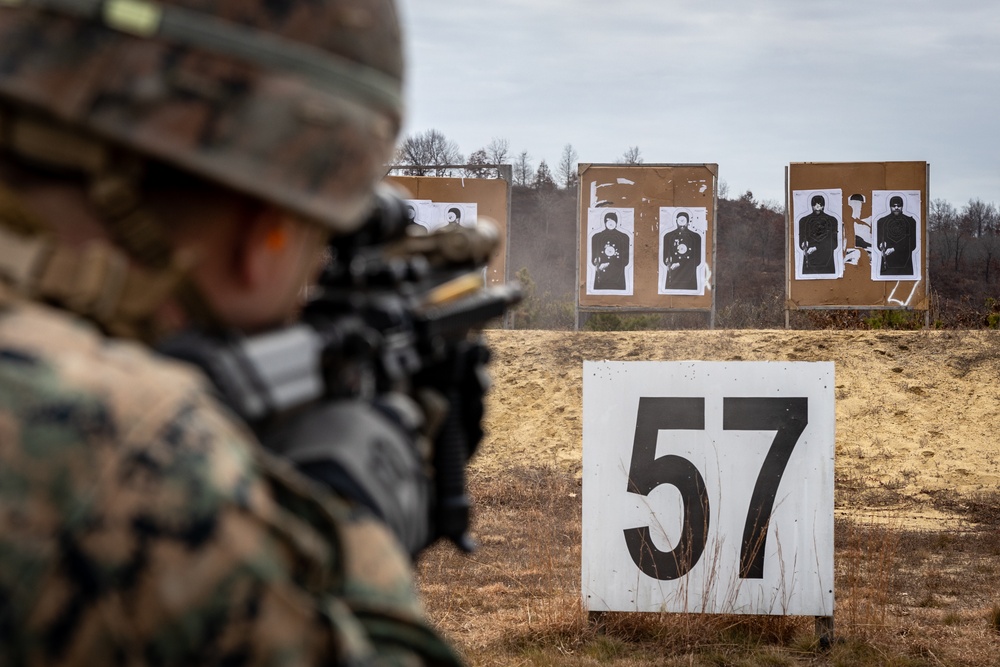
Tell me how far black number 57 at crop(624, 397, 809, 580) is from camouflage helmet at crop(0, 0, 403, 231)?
177 inches

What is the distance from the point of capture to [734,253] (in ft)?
127

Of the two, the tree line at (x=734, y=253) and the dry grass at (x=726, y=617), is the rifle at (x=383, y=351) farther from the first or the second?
the tree line at (x=734, y=253)

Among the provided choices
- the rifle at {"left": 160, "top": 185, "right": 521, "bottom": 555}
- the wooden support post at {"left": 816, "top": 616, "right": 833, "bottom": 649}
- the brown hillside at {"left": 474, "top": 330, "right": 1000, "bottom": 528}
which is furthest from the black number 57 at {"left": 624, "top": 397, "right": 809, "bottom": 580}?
the brown hillside at {"left": 474, "top": 330, "right": 1000, "bottom": 528}

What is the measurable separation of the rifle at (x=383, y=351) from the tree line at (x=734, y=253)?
19.9 m

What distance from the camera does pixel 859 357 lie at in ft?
42.4

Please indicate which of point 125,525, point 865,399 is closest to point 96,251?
point 125,525

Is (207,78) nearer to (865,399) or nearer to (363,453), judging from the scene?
(363,453)

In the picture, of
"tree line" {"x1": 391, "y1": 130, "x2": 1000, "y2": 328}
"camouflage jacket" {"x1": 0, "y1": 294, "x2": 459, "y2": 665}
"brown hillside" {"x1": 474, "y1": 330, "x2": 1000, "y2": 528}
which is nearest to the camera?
"camouflage jacket" {"x1": 0, "y1": 294, "x2": 459, "y2": 665}

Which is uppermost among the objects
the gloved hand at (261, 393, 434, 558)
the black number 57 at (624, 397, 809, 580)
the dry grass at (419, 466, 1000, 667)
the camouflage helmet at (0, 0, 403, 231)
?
the camouflage helmet at (0, 0, 403, 231)

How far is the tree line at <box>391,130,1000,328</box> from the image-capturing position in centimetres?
2427

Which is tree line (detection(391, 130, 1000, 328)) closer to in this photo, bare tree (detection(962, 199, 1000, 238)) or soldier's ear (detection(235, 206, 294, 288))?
bare tree (detection(962, 199, 1000, 238))

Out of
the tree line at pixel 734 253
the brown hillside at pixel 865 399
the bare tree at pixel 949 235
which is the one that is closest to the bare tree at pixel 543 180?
the tree line at pixel 734 253

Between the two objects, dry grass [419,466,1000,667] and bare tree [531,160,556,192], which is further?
bare tree [531,160,556,192]

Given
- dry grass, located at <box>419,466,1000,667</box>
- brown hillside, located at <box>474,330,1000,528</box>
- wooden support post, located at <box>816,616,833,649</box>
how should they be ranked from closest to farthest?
dry grass, located at <box>419,466,1000,667</box> < wooden support post, located at <box>816,616,833,649</box> < brown hillside, located at <box>474,330,1000,528</box>
